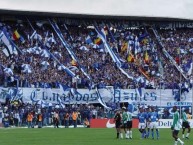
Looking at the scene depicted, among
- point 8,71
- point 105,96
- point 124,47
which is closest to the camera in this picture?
point 8,71

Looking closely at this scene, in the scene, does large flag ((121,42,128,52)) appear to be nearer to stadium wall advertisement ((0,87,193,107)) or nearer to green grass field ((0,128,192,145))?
stadium wall advertisement ((0,87,193,107))

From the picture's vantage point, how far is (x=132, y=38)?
73000 millimetres

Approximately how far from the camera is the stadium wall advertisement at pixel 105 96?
59.9 metres

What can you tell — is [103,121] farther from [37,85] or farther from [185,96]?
[185,96]

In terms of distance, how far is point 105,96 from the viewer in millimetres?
62625

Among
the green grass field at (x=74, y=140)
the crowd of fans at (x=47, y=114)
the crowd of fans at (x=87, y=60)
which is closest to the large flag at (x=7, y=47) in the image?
the crowd of fans at (x=87, y=60)

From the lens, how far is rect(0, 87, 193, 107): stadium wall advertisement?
2357 inches

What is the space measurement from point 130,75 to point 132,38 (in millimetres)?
7266

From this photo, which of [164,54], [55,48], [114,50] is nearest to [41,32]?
[55,48]

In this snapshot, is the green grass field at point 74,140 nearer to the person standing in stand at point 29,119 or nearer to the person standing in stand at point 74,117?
the person standing in stand at point 29,119

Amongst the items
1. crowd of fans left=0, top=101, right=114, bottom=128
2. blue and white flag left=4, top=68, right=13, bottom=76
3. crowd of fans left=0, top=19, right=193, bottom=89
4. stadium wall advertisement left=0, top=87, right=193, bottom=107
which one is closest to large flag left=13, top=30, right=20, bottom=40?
crowd of fans left=0, top=19, right=193, bottom=89

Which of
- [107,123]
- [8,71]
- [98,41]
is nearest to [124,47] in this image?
[98,41]

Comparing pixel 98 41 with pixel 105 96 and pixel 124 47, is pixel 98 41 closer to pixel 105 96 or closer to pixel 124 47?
pixel 124 47

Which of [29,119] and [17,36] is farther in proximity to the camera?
[17,36]
